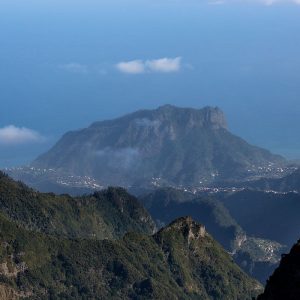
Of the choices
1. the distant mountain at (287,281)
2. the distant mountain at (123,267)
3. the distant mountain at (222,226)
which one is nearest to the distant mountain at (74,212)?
the distant mountain at (123,267)

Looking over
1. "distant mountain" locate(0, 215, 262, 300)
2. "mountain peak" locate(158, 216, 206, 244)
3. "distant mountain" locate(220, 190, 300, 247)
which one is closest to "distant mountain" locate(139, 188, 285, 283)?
"distant mountain" locate(220, 190, 300, 247)

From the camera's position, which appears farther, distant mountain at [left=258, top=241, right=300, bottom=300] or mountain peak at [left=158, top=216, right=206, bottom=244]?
mountain peak at [left=158, top=216, right=206, bottom=244]

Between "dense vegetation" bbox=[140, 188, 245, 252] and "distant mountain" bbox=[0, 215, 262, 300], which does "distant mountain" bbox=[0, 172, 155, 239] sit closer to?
"distant mountain" bbox=[0, 215, 262, 300]

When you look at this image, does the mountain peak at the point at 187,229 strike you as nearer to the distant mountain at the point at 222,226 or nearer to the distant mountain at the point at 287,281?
the distant mountain at the point at 222,226

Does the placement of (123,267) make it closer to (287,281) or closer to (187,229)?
(187,229)

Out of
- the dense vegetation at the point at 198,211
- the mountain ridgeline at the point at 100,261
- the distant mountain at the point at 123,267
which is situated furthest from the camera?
the dense vegetation at the point at 198,211

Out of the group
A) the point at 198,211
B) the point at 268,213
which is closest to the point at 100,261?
the point at 198,211
